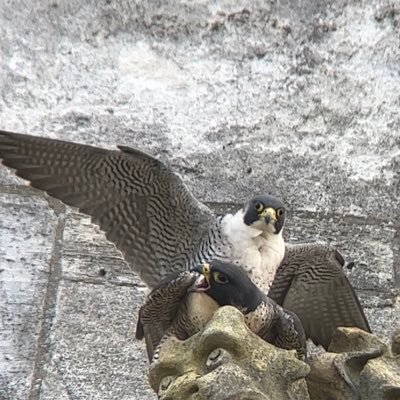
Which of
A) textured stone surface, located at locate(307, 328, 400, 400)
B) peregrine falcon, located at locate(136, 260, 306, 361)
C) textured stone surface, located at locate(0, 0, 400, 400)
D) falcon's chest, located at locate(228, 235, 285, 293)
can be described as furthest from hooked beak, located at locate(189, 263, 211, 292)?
textured stone surface, located at locate(0, 0, 400, 400)

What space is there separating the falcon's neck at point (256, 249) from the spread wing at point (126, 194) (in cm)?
8

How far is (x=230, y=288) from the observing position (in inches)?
88.1

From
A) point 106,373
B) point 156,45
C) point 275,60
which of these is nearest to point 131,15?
point 156,45

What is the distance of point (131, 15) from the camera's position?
3.49 meters

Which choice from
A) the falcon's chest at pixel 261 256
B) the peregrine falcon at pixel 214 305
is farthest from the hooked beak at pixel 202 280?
the falcon's chest at pixel 261 256

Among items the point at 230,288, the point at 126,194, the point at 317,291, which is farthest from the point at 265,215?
the point at 230,288

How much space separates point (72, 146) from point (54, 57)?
26.2 inches

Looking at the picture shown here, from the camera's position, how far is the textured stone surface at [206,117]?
9.78ft

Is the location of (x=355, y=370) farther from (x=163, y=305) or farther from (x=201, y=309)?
(x=163, y=305)

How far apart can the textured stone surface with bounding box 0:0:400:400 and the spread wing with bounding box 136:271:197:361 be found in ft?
1.36

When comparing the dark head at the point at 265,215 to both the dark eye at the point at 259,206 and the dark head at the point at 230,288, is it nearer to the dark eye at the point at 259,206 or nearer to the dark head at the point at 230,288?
the dark eye at the point at 259,206

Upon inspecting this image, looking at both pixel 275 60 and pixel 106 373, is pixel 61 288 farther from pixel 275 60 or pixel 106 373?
pixel 275 60

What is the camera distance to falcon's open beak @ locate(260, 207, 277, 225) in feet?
9.14

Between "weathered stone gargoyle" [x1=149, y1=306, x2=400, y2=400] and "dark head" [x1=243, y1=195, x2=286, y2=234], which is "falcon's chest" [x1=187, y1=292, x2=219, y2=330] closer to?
"weathered stone gargoyle" [x1=149, y1=306, x2=400, y2=400]
